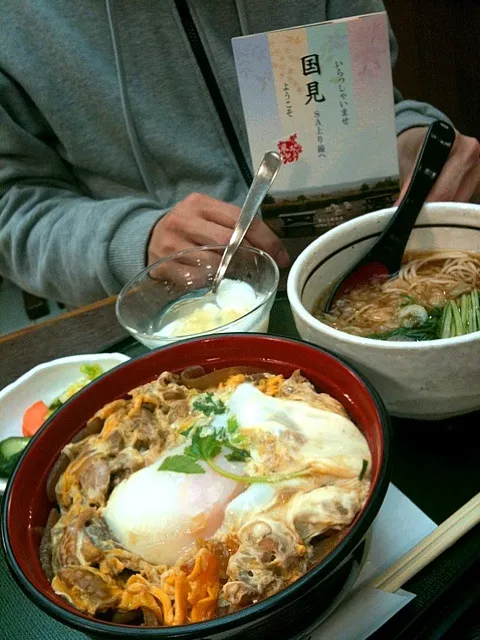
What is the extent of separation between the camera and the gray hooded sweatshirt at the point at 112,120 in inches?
63.5

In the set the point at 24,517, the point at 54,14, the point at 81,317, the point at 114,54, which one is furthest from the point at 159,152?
the point at 24,517

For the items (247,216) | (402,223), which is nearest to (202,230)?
(247,216)

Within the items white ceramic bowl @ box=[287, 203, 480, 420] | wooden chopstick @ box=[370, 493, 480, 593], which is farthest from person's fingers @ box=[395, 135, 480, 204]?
wooden chopstick @ box=[370, 493, 480, 593]

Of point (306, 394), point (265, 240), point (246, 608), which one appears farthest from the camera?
point (265, 240)

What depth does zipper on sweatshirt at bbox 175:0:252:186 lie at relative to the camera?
1.62 meters

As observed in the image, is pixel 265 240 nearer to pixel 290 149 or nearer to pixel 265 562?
pixel 290 149

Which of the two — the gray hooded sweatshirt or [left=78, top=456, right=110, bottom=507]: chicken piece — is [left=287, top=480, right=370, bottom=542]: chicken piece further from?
the gray hooded sweatshirt

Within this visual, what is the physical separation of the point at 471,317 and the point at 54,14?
1.40 m

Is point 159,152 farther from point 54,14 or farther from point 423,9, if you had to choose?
point 423,9

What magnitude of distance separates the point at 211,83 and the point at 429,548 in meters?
1.41

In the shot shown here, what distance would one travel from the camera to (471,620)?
2.52 ft

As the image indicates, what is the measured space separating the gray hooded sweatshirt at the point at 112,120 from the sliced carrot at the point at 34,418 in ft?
1.57

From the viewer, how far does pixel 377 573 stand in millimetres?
729

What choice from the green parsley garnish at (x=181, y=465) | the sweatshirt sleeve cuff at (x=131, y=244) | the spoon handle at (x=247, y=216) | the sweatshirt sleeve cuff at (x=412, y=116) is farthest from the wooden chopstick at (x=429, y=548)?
the sweatshirt sleeve cuff at (x=412, y=116)
